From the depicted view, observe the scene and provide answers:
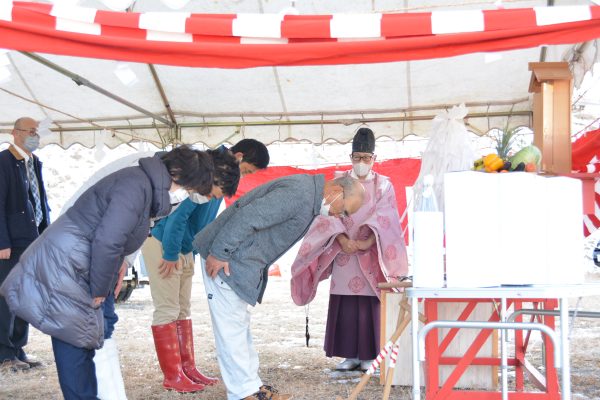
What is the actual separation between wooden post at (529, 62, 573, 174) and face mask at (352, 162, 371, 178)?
1.08 meters

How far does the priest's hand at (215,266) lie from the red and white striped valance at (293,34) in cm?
87

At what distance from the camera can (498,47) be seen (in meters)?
2.49

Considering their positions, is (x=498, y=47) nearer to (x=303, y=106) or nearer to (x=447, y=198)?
(x=447, y=198)

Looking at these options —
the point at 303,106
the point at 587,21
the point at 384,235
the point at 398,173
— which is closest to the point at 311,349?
the point at 384,235

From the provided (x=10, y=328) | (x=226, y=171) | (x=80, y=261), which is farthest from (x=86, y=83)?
(x=80, y=261)

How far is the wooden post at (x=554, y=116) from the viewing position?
3428 mm

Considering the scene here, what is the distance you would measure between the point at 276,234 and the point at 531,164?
3.70 ft

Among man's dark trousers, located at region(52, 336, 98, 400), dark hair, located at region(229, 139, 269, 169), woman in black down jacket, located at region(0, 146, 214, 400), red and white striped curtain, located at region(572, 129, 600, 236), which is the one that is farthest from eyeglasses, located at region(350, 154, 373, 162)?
man's dark trousers, located at region(52, 336, 98, 400)

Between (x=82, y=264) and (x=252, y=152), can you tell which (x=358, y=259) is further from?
(x=82, y=264)

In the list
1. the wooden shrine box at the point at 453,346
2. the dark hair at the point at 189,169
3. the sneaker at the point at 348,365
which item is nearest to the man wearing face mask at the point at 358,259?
the sneaker at the point at 348,365

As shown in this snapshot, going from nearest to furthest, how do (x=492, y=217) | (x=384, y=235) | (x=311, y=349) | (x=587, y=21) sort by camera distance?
(x=492, y=217) → (x=587, y=21) → (x=384, y=235) → (x=311, y=349)

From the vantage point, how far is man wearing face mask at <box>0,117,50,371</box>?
13.7 ft

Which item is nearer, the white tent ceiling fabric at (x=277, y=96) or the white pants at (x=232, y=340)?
the white pants at (x=232, y=340)

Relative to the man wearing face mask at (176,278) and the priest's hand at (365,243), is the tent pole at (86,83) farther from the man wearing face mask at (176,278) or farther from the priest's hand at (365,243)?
the priest's hand at (365,243)
